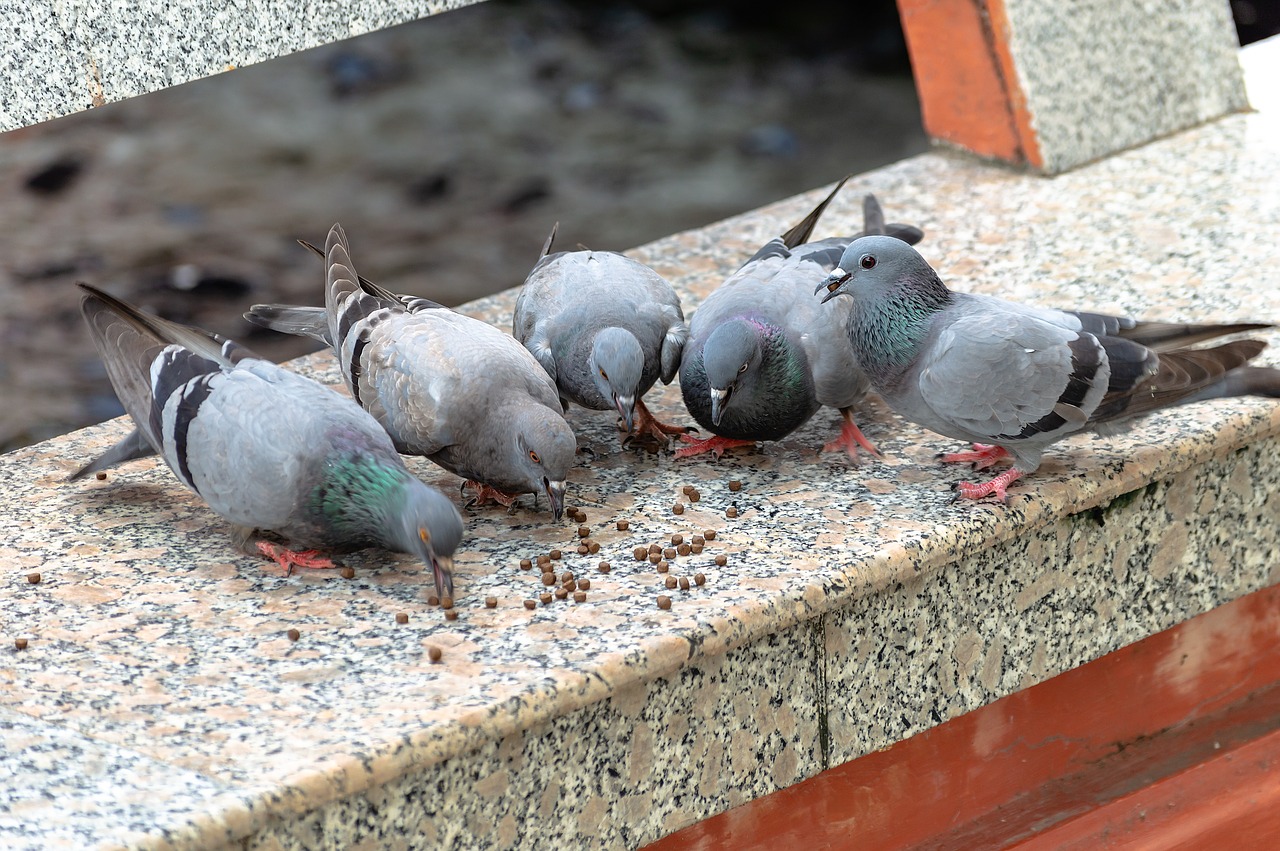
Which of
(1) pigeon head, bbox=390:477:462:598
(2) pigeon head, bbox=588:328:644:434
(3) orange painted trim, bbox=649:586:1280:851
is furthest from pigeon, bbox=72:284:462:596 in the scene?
(3) orange painted trim, bbox=649:586:1280:851

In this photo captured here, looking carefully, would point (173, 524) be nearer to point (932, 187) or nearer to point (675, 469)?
point (675, 469)

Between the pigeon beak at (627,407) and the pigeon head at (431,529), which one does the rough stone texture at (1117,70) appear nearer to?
the pigeon beak at (627,407)

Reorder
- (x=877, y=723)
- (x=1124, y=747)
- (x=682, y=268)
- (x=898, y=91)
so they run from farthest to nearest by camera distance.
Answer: (x=898, y=91) < (x=682, y=268) < (x=1124, y=747) < (x=877, y=723)

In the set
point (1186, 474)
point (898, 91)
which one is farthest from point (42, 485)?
point (898, 91)

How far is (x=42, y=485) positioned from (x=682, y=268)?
6.49 ft

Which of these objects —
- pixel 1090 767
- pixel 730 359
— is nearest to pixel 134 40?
pixel 730 359

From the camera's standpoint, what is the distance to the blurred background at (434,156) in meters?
6.59

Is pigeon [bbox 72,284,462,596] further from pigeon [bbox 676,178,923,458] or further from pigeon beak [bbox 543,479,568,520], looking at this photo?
pigeon [bbox 676,178,923,458]

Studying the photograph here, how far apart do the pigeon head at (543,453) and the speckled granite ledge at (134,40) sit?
5.20ft

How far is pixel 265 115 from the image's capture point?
351 inches

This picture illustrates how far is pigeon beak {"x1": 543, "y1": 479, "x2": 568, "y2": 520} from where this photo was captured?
9.59 ft

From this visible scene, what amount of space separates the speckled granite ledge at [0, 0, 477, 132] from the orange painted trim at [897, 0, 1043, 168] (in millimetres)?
1966

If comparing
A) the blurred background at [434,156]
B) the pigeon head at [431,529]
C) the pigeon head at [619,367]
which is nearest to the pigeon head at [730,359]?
the pigeon head at [619,367]

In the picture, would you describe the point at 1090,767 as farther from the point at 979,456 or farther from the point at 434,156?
the point at 434,156
